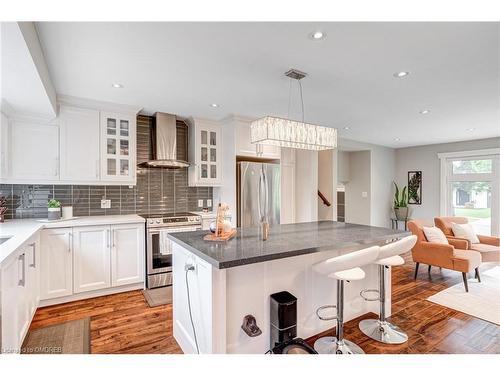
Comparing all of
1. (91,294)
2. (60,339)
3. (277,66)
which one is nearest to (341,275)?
(277,66)

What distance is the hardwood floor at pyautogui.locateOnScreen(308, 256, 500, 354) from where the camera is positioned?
84.7 inches

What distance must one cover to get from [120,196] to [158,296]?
151 centimetres

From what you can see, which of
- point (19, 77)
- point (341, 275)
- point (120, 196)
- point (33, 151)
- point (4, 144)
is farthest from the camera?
point (120, 196)

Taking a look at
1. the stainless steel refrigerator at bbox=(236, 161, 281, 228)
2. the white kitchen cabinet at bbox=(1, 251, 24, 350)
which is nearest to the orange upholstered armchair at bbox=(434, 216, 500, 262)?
the stainless steel refrigerator at bbox=(236, 161, 281, 228)

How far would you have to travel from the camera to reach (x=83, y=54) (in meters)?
2.09

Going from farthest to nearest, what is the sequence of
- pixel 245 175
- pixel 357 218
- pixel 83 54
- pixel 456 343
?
pixel 357 218
pixel 245 175
pixel 456 343
pixel 83 54

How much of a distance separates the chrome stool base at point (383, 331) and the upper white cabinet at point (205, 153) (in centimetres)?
269

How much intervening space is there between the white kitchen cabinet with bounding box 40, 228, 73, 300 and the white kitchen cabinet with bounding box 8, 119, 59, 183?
705 millimetres

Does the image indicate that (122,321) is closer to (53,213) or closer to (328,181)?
(53,213)

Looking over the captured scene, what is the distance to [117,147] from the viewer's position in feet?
11.4

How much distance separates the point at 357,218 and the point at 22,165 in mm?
6444

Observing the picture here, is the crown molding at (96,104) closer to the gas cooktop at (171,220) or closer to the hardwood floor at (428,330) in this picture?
the gas cooktop at (171,220)
